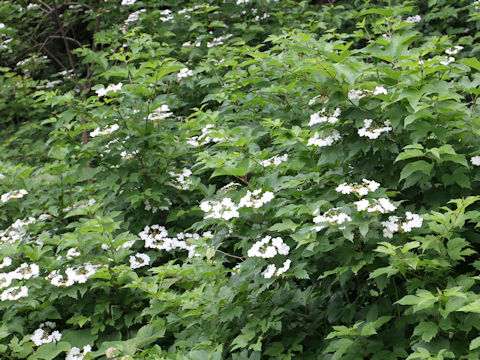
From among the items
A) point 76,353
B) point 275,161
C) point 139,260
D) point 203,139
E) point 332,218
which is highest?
point 332,218

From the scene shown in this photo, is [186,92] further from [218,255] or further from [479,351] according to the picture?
[479,351]

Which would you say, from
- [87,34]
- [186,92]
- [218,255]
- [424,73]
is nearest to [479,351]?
[424,73]

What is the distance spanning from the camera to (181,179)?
3.53 m

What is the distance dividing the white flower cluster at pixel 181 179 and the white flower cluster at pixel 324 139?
1.31 metres

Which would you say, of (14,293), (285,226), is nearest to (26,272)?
(14,293)

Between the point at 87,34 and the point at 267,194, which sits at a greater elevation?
the point at 267,194

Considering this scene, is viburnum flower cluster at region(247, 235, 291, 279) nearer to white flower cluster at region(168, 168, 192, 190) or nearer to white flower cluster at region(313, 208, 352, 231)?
white flower cluster at region(313, 208, 352, 231)

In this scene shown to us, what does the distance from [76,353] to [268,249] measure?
1.40 metres

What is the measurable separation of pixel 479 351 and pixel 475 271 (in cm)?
45

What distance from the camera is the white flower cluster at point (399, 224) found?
2.06 meters

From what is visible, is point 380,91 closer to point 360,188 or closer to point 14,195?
point 360,188

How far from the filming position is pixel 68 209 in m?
3.77

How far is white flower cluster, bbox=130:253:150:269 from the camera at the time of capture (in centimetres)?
310

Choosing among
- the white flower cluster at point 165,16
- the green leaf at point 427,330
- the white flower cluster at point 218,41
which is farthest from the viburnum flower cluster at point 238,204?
the white flower cluster at point 165,16
